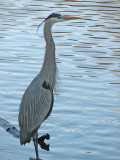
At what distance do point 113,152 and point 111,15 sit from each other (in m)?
11.3

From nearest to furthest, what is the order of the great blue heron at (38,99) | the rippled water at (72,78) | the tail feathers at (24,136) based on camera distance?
the tail feathers at (24,136)
the great blue heron at (38,99)
the rippled water at (72,78)

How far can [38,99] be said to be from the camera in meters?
6.45

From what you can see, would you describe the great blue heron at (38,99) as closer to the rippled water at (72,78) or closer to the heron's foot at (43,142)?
the heron's foot at (43,142)

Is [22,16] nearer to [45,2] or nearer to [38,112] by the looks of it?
[45,2]

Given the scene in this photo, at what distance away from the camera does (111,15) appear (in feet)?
56.5

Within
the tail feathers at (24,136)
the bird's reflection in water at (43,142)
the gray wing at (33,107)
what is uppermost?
the gray wing at (33,107)

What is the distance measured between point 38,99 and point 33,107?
0.45ft

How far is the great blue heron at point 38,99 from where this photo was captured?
6309 millimetres

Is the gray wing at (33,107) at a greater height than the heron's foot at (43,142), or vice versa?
the gray wing at (33,107)

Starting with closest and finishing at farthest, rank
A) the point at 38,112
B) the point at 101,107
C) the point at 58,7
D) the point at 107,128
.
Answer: the point at 38,112 → the point at 107,128 → the point at 101,107 → the point at 58,7

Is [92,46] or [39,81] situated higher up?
[39,81]

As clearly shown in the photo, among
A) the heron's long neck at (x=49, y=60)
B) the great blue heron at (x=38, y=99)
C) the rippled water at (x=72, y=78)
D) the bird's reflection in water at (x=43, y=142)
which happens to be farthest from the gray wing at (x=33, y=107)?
the bird's reflection in water at (x=43, y=142)

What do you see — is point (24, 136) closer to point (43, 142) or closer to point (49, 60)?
point (43, 142)

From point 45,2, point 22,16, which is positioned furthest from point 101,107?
point 45,2
